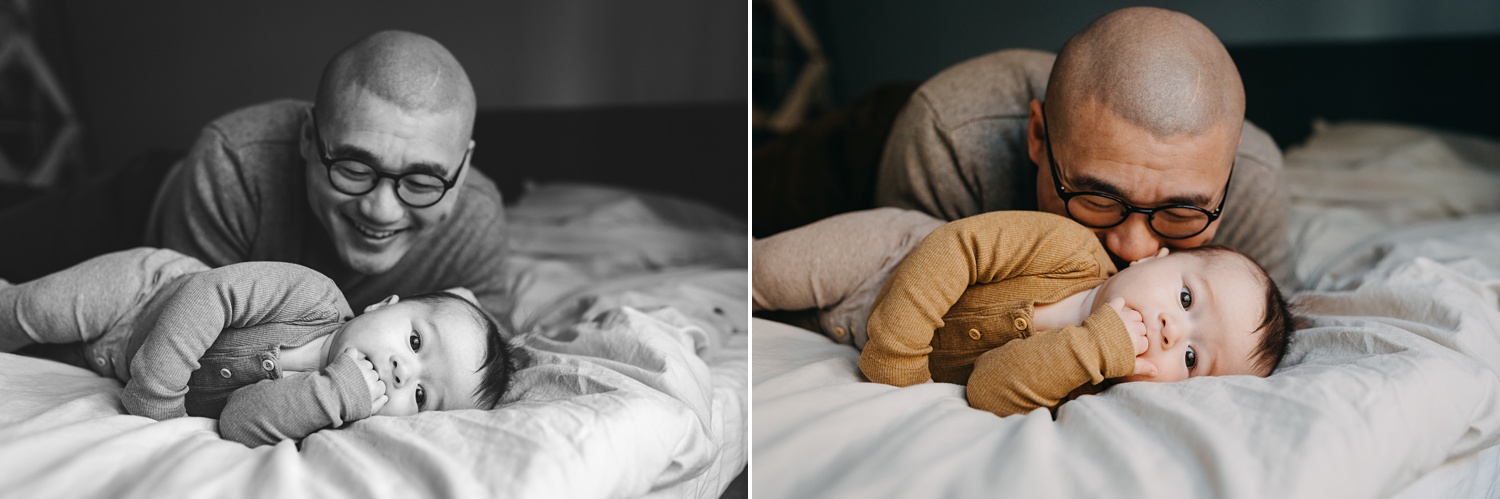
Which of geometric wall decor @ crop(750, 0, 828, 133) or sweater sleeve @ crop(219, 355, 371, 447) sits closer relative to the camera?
sweater sleeve @ crop(219, 355, 371, 447)

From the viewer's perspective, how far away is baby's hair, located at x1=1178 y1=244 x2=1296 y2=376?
2.58ft

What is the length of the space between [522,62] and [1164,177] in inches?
64.8

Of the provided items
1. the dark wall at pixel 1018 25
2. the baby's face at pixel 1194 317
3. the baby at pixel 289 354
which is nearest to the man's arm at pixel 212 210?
the baby at pixel 289 354

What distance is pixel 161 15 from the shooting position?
2.04 m

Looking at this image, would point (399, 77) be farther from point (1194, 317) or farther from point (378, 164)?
point (1194, 317)

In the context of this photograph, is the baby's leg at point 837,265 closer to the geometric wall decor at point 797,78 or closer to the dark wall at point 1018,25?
the dark wall at point 1018,25

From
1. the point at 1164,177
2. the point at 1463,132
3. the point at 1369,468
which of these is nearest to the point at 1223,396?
the point at 1369,468

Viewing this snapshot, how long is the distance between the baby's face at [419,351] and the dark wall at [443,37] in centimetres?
121

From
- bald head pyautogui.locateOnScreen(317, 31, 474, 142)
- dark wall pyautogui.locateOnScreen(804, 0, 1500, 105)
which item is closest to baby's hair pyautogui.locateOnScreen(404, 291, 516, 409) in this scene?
bald head pyautogui.locateOnScreen(317, 31, 474, 142)

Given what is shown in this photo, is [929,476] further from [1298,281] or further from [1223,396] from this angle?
[1298,281]

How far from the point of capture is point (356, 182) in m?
0.76

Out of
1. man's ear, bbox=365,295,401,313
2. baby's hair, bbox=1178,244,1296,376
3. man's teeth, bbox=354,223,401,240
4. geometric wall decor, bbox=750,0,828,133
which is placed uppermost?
man's teeth, bbox=354,223,401,240

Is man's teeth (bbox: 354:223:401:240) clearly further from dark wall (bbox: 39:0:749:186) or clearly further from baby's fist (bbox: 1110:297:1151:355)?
dark wall (bbox: 39:0:749:186)

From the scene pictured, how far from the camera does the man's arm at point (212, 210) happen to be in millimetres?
851
